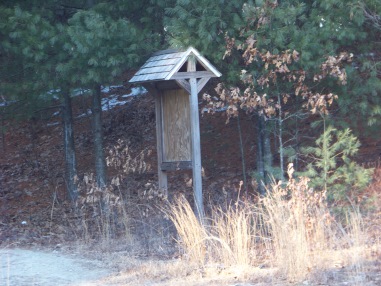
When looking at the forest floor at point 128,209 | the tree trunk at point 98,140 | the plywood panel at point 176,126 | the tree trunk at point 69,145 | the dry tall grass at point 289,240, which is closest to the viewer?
the dry tall grass at point 289,240

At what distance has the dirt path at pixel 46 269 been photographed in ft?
26.4

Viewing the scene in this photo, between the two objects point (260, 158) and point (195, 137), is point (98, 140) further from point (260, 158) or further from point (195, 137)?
point (195, 137)

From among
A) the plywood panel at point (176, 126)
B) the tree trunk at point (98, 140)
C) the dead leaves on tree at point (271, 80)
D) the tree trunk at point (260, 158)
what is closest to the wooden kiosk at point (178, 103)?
the plywood panel at point (176, 126)

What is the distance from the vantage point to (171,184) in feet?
48.2

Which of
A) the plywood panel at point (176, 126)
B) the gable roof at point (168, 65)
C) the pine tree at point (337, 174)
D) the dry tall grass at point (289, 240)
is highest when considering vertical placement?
the gable roof at point (168, 65)

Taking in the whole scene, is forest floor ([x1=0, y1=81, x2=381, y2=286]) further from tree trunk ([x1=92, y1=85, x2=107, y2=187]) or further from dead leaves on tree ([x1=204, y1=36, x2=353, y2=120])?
dead leaves on tree ([x1=204, y1=36, x2=353, y2=120])

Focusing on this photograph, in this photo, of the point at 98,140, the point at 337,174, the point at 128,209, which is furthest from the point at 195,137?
the point at 98,140

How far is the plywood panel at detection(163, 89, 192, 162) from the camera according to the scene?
34.0ft

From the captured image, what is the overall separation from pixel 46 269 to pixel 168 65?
11.4 feet

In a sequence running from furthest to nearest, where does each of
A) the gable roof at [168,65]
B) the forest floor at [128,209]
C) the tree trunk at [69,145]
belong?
the tree trunk at [69,145]
the gable roof at [168,65]
the forest floor at [128,209]

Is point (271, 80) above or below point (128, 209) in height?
above

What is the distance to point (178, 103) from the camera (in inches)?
417

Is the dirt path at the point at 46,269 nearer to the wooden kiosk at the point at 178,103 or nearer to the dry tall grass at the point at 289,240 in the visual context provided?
the dry tall grass at the point at 289,240

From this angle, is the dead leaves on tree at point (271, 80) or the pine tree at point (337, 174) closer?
the pine tree at point (337, 174)
